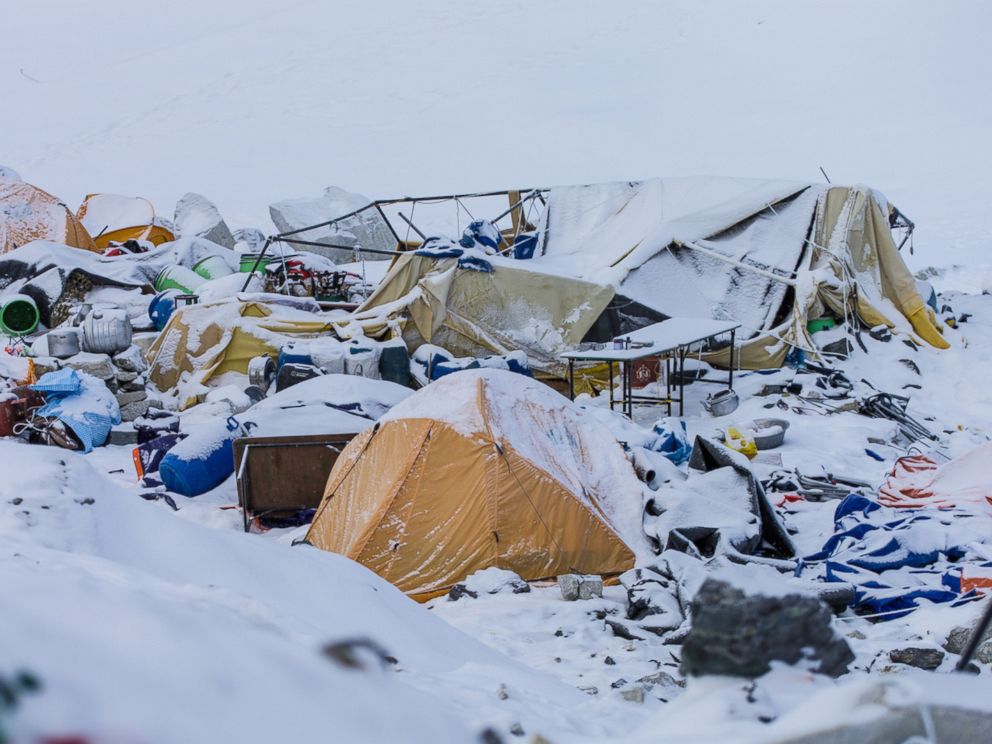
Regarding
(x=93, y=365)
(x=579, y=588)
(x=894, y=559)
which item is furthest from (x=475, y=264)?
(x=894, y=559)

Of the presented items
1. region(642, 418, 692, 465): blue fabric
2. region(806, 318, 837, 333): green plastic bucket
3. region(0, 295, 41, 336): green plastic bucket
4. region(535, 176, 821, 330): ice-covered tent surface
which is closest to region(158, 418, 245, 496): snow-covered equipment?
region(642, 418, 692, 465): blue fabric

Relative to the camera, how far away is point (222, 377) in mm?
13570

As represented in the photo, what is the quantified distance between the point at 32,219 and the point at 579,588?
19.8 metres

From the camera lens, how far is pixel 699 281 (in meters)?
15.2

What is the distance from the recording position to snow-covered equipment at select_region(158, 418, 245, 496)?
361 inches

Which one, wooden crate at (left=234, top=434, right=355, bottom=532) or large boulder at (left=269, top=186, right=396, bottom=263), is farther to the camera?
large boulder at (left=269, top=186, right=396, bottom=263)

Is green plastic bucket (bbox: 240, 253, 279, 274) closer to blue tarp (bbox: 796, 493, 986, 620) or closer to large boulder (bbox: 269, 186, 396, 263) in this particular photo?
large boulder (bbox: 269, 186, 396, 263)

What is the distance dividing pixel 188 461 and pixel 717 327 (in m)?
7.04

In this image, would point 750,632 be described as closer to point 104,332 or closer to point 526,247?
point 104,332

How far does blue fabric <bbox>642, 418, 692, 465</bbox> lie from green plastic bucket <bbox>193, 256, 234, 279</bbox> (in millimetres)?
13937

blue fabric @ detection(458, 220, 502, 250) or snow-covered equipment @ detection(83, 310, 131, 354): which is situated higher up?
blue fabric @ detection(458, 220, 502, 250)

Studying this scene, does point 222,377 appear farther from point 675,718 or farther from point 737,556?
point 675,718

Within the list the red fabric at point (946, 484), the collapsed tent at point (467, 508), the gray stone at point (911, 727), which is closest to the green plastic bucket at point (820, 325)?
the red fabric at point (946, 484)

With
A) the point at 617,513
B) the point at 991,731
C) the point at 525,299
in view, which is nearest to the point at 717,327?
the point at 525,299
